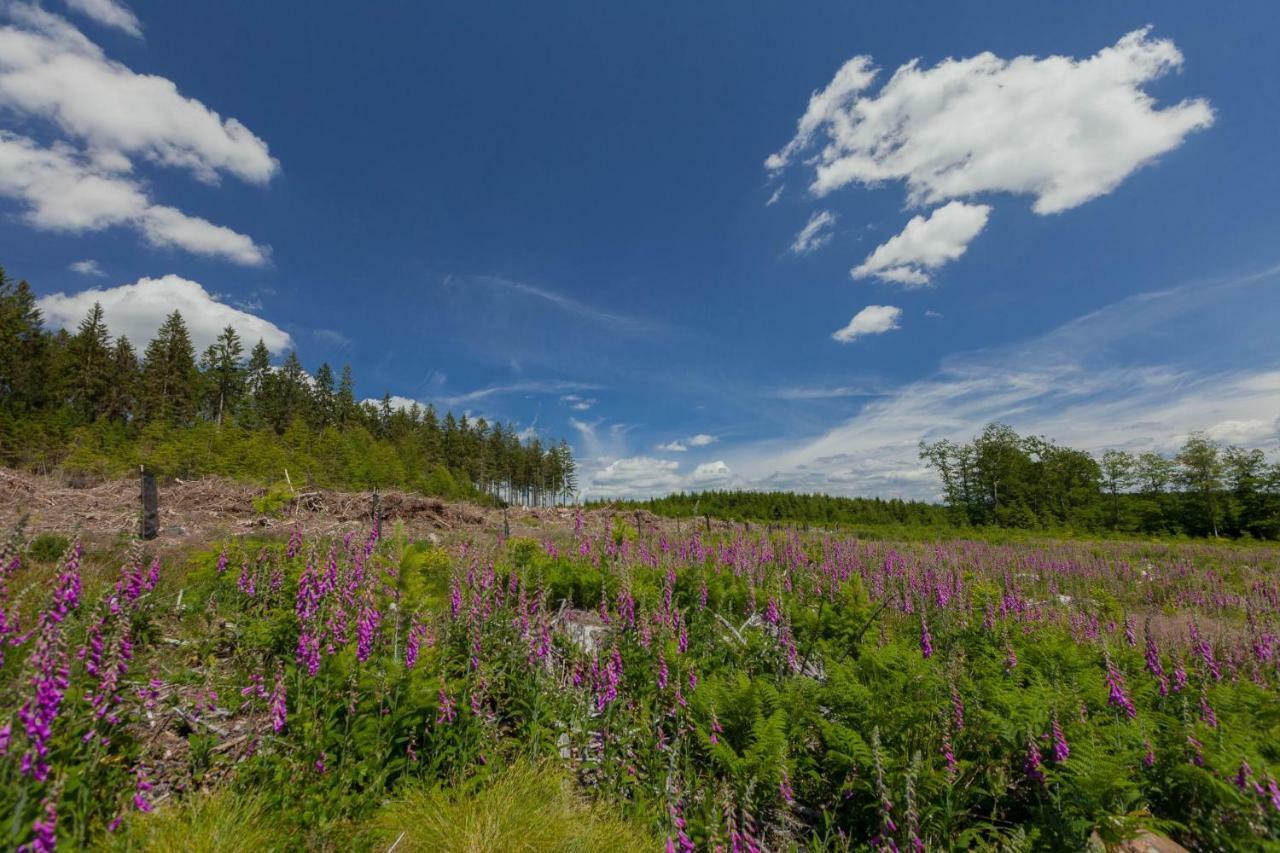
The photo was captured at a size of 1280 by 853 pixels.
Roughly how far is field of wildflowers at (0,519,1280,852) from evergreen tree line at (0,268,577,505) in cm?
2765

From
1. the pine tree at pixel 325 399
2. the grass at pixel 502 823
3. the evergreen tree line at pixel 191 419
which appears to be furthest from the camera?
the pine tree at pixel 325 399

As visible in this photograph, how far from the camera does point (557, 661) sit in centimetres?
527

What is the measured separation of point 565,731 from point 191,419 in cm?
7346

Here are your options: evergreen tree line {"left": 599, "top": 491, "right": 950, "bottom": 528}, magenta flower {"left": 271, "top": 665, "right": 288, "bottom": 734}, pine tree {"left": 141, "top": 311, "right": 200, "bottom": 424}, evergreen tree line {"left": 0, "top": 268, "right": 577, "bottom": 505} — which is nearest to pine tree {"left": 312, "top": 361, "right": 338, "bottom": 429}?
evergreen tree line {"left": 0, "top": 268, "right": 577, "bottom": 505}

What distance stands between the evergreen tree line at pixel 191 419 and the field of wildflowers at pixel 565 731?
27648mm

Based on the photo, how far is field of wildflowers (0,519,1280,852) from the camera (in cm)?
260

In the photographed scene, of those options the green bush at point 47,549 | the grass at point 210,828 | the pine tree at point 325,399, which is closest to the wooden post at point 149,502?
the green bush at point 47,549

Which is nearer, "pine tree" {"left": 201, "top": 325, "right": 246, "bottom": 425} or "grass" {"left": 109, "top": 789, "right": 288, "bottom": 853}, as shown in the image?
"grass" {"left": 109, "top": 789, "right": 288, "bottom": 853}

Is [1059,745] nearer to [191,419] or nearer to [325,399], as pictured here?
[191,419]

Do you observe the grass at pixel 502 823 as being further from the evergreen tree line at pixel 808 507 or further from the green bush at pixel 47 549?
the evergreen tree line at pixel 808 507

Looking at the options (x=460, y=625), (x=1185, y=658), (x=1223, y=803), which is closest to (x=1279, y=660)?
(x=1185, y=658)

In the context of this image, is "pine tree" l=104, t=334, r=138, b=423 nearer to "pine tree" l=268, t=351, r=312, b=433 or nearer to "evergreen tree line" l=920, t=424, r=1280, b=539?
"pine tree" l=268, t=351, r=312, b=433

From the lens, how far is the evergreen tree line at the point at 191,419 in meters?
33.0

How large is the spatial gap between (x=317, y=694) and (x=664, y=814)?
2.49m
